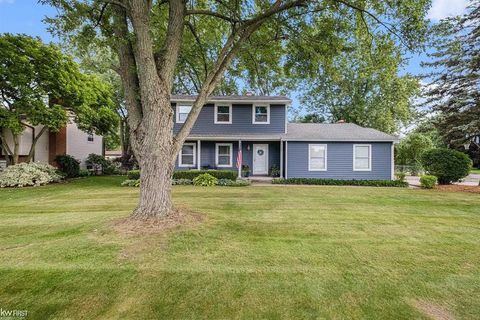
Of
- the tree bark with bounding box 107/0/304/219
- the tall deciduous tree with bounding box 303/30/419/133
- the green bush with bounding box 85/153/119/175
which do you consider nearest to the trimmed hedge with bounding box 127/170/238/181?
the tree bark with bounding box 107/0/304/219

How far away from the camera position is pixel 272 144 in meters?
16.4

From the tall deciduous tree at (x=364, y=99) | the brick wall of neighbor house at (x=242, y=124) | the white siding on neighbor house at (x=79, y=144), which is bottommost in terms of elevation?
the white siding on neighbor house at (x=79, y=144)

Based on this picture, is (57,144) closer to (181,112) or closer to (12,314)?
(181,112)

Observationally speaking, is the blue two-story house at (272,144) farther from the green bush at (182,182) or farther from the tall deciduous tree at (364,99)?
the tall deciduous tree at (364,99)

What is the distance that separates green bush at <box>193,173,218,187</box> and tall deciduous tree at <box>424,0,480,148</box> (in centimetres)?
1356

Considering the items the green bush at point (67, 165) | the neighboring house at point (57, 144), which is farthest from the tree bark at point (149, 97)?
the green bush at point (67, 165)

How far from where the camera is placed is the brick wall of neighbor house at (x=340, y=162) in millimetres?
14883

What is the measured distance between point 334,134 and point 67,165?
17324 millimetres

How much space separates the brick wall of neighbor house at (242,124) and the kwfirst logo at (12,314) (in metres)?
13.8

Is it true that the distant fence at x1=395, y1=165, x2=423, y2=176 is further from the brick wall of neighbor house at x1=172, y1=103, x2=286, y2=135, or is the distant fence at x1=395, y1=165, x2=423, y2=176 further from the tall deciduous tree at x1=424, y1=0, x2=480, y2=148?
the brick wall of neighbor house at x1=172, y1=103, x2=286, y2=135

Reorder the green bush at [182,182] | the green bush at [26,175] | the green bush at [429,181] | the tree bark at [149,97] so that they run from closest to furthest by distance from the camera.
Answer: the tree bark at [149,97]
the green bush at [26,175]
the green bush at [429,181]
the green bush at [182,182]

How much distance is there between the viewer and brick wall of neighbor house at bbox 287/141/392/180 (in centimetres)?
1488

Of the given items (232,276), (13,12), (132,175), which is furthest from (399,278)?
(13,12)

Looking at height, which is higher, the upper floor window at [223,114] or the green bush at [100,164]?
the upper floor window at [223,114]
